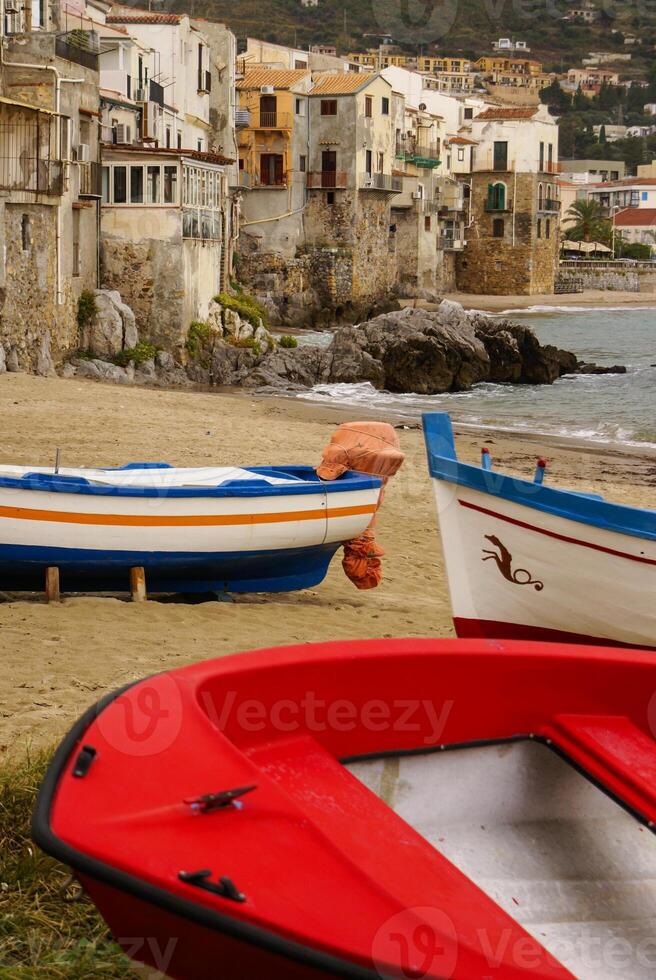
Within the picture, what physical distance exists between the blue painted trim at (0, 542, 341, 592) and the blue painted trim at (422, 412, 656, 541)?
2412mm

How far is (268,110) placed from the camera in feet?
181

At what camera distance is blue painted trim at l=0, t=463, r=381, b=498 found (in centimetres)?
847

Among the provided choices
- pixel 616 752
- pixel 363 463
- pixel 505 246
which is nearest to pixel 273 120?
pixel 505 246

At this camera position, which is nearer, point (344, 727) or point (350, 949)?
point (350, 949)

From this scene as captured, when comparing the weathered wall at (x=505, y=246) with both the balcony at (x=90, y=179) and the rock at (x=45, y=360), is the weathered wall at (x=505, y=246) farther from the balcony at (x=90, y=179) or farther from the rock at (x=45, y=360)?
the rock at (x=45, y=360)

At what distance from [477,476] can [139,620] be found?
2.78 meters

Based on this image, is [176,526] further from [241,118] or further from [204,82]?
[241,118]

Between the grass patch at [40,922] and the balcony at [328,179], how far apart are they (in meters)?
54.0

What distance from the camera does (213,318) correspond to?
33.8 m

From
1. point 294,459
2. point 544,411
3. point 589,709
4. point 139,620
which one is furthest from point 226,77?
point 589,709

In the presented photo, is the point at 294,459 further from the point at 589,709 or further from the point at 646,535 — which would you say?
the point at 589,709

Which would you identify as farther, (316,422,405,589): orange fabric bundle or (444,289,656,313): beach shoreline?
(444,289,656,313): beach shoreline

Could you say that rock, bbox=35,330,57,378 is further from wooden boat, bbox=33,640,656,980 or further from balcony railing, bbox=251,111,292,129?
balcony railing, bbox=251,111,292,129

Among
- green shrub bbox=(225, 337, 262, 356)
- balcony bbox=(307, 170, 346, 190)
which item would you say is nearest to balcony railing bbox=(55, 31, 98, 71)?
green shrub bbox=(225, 337, 262, 356)
